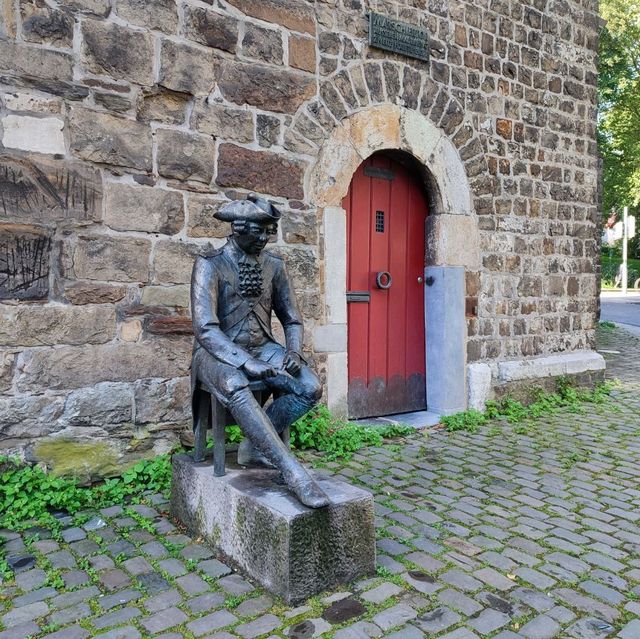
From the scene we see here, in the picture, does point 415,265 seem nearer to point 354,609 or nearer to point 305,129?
point 305,129

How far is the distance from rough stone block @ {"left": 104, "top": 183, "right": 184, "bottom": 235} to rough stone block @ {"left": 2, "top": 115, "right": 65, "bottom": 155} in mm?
382

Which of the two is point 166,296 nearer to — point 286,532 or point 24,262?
point 24,262

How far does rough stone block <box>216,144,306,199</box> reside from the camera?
4180mm

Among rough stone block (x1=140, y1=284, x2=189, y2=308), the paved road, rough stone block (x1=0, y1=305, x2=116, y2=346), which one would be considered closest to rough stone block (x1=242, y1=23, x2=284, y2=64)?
rough stone block (x1=140, y1=284, x2=189, y2=308)

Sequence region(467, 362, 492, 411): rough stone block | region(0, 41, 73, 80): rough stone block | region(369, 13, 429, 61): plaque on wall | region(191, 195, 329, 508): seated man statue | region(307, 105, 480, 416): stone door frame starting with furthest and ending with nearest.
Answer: region(467, 362, 492, 411): rough stone block → region(369, 13, 429, 61): plaque on wall → region(307, 105, 480, 416): stone door frame → region(0, 41, 73, 80): rough stone block → region(191, 195, 329, 508): seated man statue

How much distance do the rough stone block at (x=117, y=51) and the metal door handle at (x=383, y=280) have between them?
2.43m

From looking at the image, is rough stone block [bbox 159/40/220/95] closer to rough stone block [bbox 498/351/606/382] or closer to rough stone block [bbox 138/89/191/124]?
rough stone block [bbox 138/89/191/124]

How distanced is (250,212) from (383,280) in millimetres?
2636

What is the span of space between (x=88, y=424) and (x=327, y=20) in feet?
11.2

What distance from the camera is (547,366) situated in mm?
6207

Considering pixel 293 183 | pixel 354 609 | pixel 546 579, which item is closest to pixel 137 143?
pixel 293 183

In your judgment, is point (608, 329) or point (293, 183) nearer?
point (293, 183)

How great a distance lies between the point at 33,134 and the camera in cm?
345

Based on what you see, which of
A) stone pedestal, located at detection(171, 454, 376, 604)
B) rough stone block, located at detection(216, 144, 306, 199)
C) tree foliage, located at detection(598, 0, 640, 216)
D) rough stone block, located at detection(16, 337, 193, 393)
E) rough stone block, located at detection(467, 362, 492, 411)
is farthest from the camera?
tree foliage, located at detection(598, 0, 640, 216)
